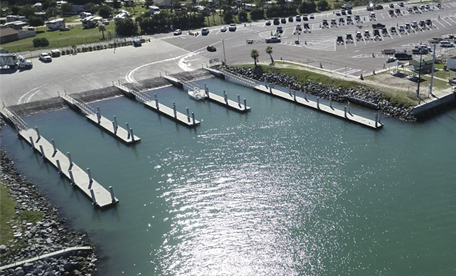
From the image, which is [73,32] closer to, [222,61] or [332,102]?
[222,61]

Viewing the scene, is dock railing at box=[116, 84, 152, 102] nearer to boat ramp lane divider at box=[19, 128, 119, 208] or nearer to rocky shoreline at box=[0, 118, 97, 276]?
boat ramp lane divider at box=[19, 128, 119, 208]

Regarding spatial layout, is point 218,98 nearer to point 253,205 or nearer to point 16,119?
point 16,119

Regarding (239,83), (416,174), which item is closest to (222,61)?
(239,83)

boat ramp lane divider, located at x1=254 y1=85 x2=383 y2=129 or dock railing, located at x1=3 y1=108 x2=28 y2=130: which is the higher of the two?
dock railing, located at x1=3 y1=108 x2=28 y2=130

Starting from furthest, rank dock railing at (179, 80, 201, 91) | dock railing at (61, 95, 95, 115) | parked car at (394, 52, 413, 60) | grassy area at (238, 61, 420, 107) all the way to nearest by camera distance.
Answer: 1. parked car at (394, 52, 413, 60)
2. dock railing at (179, 80, 201, 91)
3. dock railing at (61, 95, 95, 115)
4. grassy area at (238, 61, 420, 107)

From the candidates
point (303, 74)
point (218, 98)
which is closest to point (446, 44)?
point (303, 74)

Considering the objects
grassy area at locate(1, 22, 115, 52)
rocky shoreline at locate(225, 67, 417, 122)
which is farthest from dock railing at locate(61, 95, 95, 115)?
grassy area at locate(1, 22, 115, 52)

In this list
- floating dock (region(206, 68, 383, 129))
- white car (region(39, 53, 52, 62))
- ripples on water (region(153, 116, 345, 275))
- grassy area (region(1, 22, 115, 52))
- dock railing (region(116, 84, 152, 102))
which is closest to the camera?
ripples on water (region(153, 116, 345, 275))
